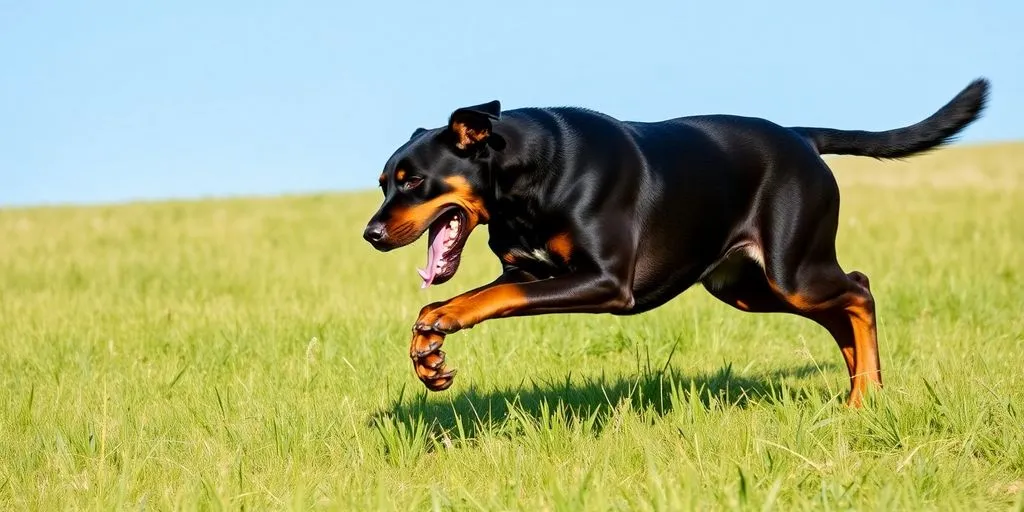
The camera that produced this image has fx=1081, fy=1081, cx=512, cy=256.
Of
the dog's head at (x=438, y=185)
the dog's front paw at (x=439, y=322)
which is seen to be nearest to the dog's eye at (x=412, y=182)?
Answer: the dog's head at (x=438, y=185)

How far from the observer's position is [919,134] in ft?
18.2

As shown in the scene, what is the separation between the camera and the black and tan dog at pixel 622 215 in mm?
4160

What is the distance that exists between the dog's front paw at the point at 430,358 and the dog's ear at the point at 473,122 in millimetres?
800

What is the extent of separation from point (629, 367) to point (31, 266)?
815 centimetres

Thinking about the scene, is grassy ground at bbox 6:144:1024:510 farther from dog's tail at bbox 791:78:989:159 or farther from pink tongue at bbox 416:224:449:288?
dog's tail at bbox 791:78:989:159

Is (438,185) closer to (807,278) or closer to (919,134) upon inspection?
(807,278)

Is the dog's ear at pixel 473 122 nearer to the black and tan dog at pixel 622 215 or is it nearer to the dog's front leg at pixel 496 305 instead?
the black and tan dog at pixel 622 215

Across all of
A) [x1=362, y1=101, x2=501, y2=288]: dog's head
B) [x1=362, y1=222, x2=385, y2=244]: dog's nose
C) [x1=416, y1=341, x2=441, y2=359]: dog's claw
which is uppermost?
[x1=362, y1=101, x2=501, y2=288]: dog's head

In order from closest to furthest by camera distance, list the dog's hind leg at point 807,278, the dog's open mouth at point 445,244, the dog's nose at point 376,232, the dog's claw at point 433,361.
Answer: the dog's claw at point 433,361 → the dog's nose at point 376,232 → the dog's open mouth at point 445,244 → the dog's hind leg at point 807,278

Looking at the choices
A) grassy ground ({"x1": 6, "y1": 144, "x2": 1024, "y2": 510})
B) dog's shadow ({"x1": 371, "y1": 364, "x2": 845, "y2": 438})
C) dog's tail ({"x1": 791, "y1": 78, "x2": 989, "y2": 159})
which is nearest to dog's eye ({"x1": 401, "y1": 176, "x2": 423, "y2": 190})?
grassy ground ({"x1": 6, "y1": 144, "x2": 1024, "y2": 510})

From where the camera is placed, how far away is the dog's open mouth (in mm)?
4324

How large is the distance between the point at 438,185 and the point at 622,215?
0.77 meters

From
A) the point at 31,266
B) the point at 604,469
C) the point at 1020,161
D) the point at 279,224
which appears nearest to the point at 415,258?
the point at 31,266

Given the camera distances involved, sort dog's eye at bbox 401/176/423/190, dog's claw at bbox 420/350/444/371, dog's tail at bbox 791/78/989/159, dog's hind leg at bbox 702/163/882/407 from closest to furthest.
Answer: dog's claw at bbox 420/350/444/371 → dog's eye at bbox 401/176/423/190 → dog's hind leg at bbox 702/163/882/407 → dog's tail at bbox 791/78/989/159
